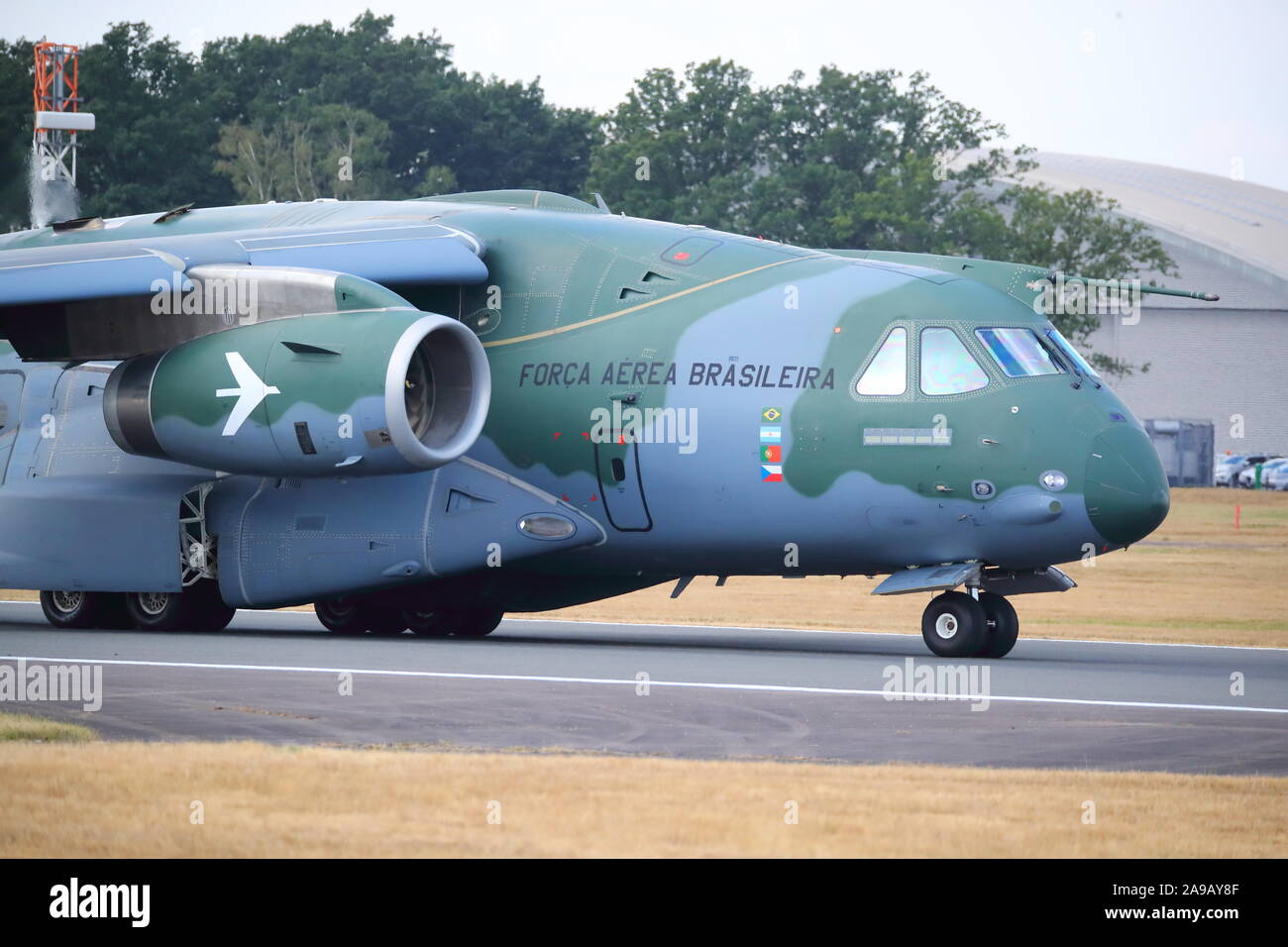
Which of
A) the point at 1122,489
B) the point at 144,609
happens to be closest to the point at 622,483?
the point at 1122,489

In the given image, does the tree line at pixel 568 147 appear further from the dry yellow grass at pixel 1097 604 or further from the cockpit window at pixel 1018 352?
the cockpit window at pixel 1018 352

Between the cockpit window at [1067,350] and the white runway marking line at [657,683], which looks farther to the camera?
the cockpit window at [1067,350]

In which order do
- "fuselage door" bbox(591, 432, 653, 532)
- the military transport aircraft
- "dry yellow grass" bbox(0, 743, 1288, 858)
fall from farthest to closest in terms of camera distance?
1. "fuselage door" bbox(591, 432, 653, 532)
2. the military transport aircraft
3. "dry yellow grass" bbox(0, 743, 1288, 858)

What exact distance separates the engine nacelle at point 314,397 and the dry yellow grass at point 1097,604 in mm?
6761

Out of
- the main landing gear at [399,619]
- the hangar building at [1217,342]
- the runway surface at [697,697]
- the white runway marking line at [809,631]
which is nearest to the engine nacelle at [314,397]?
the runway surface at [697,697]

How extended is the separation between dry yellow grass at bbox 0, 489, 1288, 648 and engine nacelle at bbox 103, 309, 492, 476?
22.2ft

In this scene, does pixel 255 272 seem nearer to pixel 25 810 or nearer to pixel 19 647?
pixel 19 647

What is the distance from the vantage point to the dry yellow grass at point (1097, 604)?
24.0m

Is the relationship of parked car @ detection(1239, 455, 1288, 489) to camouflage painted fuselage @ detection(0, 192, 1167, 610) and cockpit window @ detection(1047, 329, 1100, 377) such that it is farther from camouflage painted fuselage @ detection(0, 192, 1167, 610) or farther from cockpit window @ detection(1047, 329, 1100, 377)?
cockpit window @ detection(1047, 329, 1100, 377)

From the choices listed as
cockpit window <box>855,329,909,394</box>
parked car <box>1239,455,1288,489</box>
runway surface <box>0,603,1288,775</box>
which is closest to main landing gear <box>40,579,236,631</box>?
runway surface <box>0,603,1288,775</box>

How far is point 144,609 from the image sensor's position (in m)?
20.7

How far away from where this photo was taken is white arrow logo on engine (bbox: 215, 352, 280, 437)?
1814cm

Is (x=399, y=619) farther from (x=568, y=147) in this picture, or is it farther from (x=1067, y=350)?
(x=568, y=147)

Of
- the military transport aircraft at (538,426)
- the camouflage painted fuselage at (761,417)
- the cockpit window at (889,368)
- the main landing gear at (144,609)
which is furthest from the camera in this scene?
the main landing gear at (144,609)
